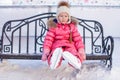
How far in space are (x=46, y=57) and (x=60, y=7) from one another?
0.57 metres

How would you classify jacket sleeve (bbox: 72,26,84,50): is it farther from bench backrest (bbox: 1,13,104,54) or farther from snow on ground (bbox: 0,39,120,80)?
bench backrest (bbox: 1,13,104,54)

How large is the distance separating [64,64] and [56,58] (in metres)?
0.79

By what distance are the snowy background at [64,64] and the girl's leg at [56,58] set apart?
0.25 m

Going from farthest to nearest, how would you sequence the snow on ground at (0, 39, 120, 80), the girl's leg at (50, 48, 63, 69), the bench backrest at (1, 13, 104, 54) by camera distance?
the bench backrest at (1, 13, 104, 54) < the snow on ground at (0, 39, 120, 80) < the girl's leg at (50, 48, 63, 69)

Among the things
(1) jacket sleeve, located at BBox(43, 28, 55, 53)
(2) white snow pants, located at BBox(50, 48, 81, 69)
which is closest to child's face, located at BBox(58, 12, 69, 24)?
(1) jacket sleeve, located at BBox(43, 28, 55, 53)

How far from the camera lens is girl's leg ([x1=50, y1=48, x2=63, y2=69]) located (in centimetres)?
340

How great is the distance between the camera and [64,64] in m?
4.19

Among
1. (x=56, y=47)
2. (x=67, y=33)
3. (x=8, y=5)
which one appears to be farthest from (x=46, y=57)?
(x=8, y=5)

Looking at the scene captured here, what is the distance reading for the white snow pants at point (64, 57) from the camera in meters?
3.40

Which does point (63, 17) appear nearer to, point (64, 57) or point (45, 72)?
point (64, 57)

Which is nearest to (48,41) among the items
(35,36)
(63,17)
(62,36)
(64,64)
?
(62,36)

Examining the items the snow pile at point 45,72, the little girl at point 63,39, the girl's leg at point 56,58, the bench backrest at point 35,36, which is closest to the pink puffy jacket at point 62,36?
the little girl at point 63,39

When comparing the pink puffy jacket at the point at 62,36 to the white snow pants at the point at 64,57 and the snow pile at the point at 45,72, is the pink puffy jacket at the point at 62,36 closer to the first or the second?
the white snow pants at the point at 64,57

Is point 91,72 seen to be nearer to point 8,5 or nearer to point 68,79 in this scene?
point 68,79
